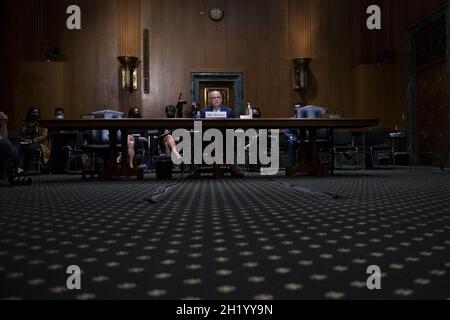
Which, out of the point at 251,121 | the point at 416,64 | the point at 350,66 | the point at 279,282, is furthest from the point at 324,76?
the point at 279,282

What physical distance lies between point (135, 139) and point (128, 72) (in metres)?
3.26

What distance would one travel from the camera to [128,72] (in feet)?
34.7

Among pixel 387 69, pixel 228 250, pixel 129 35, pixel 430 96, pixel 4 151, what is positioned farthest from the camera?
pixel 387 69

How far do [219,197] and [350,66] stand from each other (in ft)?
29.0

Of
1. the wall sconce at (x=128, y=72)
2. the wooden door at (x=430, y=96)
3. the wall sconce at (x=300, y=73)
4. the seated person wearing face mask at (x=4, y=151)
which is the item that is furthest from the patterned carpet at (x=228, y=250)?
the wall sconce at (x=300, y=73)

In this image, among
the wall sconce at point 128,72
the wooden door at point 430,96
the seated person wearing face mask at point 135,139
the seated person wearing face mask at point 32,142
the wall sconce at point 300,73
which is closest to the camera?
the seated person wearing face mask at point 135,139

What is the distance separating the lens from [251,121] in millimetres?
5488

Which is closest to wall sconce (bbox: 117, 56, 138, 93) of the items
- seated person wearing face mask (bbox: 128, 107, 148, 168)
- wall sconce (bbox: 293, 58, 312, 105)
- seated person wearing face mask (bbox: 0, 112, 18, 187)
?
seated person wearing face mask (bbox: 128, 107, 148, 168)

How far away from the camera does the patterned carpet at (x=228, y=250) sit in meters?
1.05

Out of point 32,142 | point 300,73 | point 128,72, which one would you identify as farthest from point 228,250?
point 300,73

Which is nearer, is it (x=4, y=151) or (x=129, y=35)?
(x=4, y=151)

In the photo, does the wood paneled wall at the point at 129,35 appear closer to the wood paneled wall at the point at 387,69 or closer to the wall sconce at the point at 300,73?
the wall sconce at the point at 300,73

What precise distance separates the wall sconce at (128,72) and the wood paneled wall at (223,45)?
8.9 inches

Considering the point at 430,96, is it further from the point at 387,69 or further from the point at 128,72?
the point at 128,72
